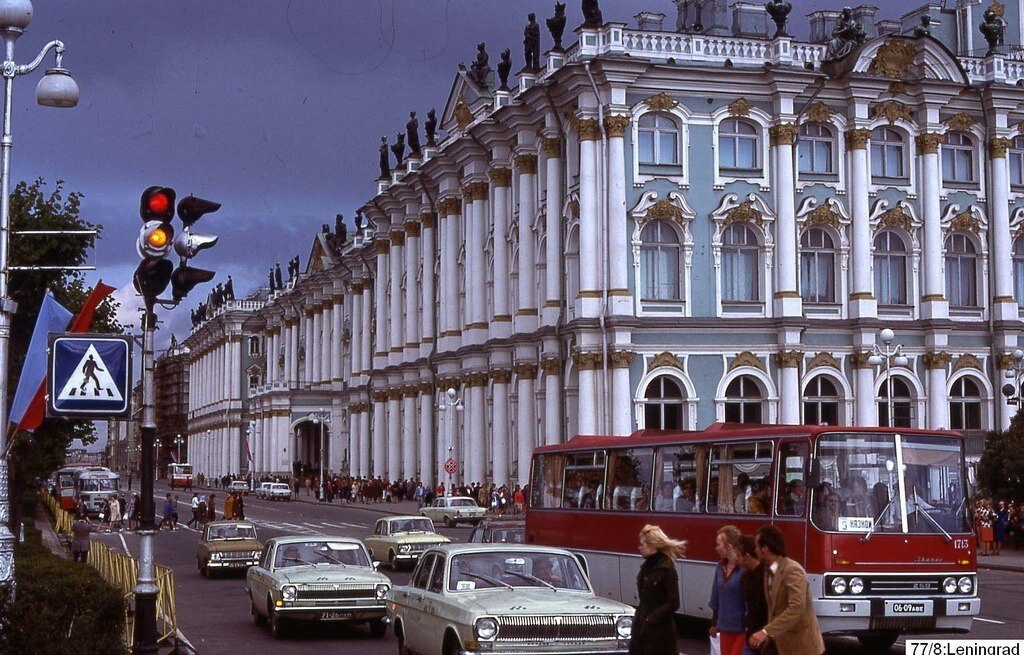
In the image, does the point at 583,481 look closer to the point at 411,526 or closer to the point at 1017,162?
the point at 411,526

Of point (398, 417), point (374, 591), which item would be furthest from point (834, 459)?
point (398, 417)

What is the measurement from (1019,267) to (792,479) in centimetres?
4755

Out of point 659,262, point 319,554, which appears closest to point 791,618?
point 319,554

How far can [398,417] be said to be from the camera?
285ft

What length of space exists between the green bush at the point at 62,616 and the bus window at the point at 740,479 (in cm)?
988

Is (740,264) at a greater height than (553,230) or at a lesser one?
lesser

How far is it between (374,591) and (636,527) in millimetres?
4939

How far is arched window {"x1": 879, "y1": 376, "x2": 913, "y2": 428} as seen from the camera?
62406 millimetres

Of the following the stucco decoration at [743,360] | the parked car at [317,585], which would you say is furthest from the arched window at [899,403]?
the parked car at [317,585]

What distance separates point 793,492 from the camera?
2150 cm

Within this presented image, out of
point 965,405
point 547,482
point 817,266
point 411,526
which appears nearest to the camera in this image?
point 547,482

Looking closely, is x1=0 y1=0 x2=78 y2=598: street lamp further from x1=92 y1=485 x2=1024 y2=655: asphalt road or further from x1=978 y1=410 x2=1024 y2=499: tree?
x1=978 y1=410 x2=1024 y2=499: tree

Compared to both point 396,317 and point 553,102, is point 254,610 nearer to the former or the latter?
point 553,102

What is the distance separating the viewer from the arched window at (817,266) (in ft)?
203
